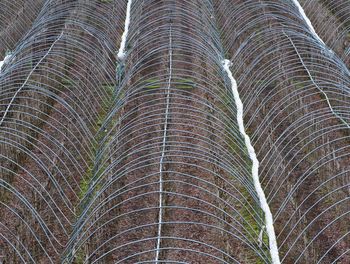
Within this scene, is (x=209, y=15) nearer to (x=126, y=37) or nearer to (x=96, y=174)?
(x=126, y=37)

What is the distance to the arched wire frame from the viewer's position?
6.76 meters

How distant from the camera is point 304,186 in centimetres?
776

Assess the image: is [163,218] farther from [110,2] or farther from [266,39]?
[110,2]

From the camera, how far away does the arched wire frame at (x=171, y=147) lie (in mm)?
6758

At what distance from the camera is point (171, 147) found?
846 cm

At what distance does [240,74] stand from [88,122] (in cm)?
317

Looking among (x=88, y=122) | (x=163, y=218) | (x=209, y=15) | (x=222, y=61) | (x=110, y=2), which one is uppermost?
(x=110, y=2)

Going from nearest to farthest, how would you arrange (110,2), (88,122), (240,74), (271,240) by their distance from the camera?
(271,240), (88,122), (240,74), (110,2)

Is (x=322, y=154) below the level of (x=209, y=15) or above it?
below

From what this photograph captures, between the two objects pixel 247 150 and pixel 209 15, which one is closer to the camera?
pixel 247 150

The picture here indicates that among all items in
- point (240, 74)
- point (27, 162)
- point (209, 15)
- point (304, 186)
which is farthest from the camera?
point (209, 15)

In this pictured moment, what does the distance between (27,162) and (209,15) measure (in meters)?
5.92

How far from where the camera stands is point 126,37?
11.2 metres

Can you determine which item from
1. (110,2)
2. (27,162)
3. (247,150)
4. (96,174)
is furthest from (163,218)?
(110,2)
